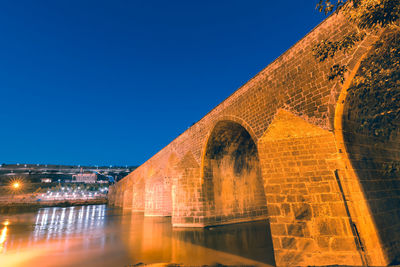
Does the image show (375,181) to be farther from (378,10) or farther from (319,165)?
(378,10)

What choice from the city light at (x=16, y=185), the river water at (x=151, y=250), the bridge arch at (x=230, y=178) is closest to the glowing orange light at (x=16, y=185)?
the city light at (x=16, y=185)

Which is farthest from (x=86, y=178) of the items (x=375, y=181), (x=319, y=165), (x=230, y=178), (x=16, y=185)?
(x=375, y=181)

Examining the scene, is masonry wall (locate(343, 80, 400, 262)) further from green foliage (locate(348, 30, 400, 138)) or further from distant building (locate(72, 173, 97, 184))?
distant building (locate(72, 173, 97, 184))

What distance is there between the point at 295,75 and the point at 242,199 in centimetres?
812

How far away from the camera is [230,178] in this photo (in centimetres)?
1184

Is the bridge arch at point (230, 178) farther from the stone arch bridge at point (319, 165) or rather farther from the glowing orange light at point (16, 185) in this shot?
the glowing orange light at point (16, 185)

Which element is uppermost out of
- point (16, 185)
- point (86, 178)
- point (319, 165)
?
point (86, 178)

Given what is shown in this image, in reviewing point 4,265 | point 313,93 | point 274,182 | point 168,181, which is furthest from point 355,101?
point 168,181

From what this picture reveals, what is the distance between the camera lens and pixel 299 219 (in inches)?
203

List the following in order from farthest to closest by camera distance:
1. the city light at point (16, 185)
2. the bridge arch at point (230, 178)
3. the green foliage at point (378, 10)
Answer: the city light at point (16, 185) → the bridge arch at point (230, 178) → the green foliage at point (378, 10)

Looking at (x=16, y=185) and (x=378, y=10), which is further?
(x=16, y=185)

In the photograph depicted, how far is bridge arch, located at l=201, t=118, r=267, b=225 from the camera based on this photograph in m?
10.9

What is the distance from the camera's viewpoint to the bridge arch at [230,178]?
10.9 metres

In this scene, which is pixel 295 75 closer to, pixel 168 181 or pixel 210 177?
pixel 210 177
